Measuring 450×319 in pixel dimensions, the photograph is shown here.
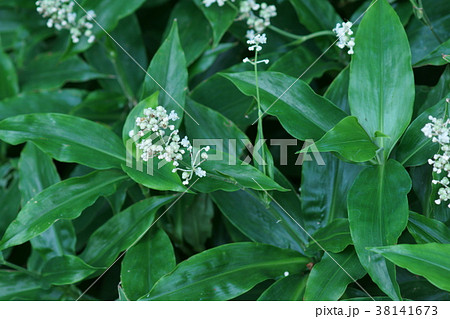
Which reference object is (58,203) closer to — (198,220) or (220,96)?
(198,220)

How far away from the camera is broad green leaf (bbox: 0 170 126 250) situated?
3.69ft

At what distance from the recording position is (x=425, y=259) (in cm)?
93

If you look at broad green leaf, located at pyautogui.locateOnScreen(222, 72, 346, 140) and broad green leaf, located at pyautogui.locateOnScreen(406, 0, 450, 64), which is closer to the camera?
broad green leaf, located at pyautogui.locateOnScreen(222, 72, 346, 140)

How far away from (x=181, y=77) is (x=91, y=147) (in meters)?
0.30

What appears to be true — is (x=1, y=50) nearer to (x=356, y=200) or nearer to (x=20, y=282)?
(x=20, y=282)

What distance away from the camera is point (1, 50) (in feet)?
5.72

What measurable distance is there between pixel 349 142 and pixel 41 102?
1138 millimetres

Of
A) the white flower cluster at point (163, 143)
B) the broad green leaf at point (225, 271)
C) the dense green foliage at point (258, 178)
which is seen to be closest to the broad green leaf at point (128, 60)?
the dense green foliage at point (258, 178)

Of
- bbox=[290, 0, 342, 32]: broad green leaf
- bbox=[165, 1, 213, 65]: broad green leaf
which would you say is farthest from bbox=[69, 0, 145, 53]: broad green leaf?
bbox=[290, 0, 342, 32]: broad green leaf

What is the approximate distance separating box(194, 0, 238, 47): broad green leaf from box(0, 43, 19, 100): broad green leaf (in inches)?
29.6

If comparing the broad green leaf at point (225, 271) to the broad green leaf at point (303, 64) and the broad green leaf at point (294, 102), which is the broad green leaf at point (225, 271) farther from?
the broad green leaf at point (303, 64)

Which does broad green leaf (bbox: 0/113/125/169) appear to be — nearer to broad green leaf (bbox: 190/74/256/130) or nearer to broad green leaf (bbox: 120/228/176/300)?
broad green leaf (bbox: 120/228/176/300)

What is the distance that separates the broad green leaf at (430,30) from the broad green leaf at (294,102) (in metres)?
0.44

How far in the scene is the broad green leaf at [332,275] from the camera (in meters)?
1.05
